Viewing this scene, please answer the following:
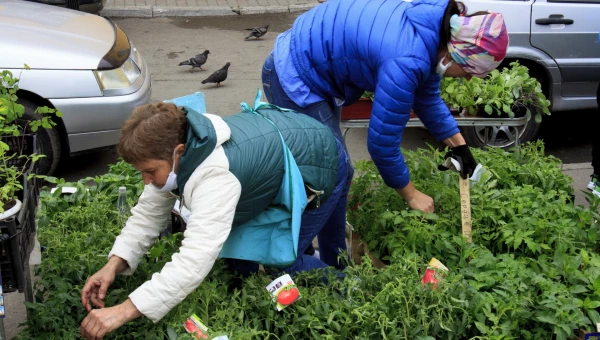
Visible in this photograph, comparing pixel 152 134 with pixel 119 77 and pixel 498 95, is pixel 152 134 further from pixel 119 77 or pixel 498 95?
pixel 498 95

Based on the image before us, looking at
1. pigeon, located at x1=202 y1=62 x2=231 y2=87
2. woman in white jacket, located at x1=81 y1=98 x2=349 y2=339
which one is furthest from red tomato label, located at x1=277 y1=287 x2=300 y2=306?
pigeon, located at x1=202 y1=62 x2=231 y2=87

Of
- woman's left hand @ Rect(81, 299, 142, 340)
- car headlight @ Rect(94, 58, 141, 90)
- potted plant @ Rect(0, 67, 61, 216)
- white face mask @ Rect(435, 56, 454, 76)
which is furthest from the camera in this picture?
car headlight @ Rect(94, 58, 141, 90)

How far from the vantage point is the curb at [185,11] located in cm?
1039

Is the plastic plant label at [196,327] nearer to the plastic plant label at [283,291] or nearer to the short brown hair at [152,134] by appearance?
the plastic plant label at [283,291]

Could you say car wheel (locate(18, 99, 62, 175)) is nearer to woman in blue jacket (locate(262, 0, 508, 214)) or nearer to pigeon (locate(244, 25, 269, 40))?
woman in blue jacket (locate(262, 0, 508, 214))

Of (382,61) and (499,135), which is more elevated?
(382,61)

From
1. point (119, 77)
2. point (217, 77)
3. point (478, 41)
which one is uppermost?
point (478, 41)

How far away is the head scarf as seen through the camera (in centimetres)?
286

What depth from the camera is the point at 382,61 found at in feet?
9.80

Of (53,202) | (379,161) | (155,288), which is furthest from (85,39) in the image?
(155,288)

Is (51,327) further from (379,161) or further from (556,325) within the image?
(556,325)

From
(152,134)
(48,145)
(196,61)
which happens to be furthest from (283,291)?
(196,61)

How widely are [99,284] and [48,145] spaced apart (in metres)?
2.87

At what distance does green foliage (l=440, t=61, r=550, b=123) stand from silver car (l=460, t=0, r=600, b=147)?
2.02 ft
